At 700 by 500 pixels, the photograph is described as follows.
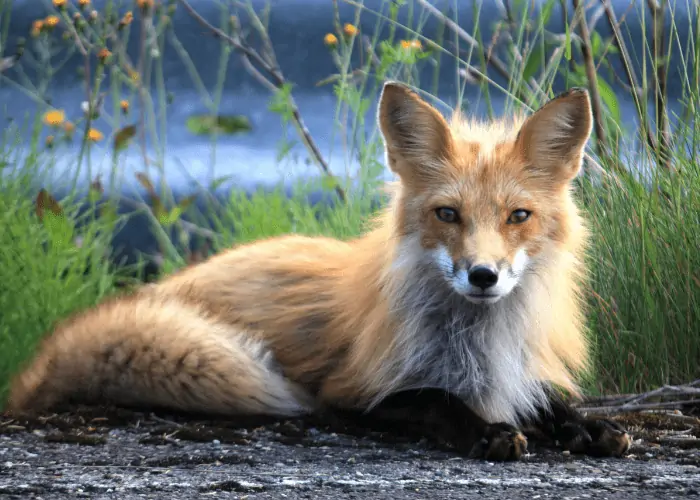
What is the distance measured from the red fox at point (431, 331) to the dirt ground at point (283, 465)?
12cm

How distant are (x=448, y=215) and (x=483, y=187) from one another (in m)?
0.15

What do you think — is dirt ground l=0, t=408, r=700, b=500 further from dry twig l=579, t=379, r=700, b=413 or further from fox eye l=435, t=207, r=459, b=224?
fox eye l=435, t=207, r=459, b=224

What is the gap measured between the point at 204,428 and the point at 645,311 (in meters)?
2.03

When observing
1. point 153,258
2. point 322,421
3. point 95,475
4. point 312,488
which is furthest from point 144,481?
point 153,258

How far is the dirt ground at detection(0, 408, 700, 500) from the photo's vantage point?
8.63ft

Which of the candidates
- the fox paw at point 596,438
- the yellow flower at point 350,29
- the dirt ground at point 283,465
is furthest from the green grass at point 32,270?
the fox paw at point 596,438

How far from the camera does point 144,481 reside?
2691 millimetres

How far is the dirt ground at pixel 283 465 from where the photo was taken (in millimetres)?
2631

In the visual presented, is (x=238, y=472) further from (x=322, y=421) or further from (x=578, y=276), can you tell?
(x=578, y=276)

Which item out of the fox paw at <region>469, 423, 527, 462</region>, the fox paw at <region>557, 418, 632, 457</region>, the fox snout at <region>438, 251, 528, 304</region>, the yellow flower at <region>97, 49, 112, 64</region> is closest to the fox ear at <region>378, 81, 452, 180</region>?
the fox snout at <region>438, 251, 528, 304</region>

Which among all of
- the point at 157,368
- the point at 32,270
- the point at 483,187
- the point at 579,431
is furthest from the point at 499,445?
the point at 32,270

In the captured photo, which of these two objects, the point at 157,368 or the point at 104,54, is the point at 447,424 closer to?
the point at 157,368

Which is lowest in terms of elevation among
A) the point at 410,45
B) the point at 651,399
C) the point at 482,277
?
the point at 651,399

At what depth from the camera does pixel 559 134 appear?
3.38 m
